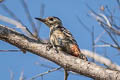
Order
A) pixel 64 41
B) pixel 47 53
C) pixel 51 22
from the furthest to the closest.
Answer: pixel 51 22
pixel 64 41
pixel 47 53

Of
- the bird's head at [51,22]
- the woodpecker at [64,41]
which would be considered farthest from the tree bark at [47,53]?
the bird's head at [51,22]

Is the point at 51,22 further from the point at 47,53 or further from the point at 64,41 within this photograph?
the point at 47,53

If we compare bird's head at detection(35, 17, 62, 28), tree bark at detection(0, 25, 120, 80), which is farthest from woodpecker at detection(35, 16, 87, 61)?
tree bark at detection(0, 25, 120, 80)

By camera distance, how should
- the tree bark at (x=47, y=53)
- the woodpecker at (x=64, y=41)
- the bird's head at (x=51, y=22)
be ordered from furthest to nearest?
1. the bird's head at (x=51, y=22)
2. the woodpecker at (x=64, y=41)
3. the tree bark at (x=47, y=53)

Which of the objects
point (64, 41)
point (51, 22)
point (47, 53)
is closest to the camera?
point (47, 53)

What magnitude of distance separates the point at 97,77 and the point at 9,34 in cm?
96

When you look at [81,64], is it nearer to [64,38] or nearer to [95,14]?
[64,38]

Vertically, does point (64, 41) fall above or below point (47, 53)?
above

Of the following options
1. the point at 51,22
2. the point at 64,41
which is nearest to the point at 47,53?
the point at 64,41

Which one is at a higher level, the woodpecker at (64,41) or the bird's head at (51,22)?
the bird's head at (51,22)

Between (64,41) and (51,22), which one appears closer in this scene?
(64,41)

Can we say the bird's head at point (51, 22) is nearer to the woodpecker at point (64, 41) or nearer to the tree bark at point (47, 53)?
the woodpecker at point (64, 41)

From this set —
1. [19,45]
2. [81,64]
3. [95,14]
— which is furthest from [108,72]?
[95,14]

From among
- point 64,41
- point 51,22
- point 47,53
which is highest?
point 51,22
